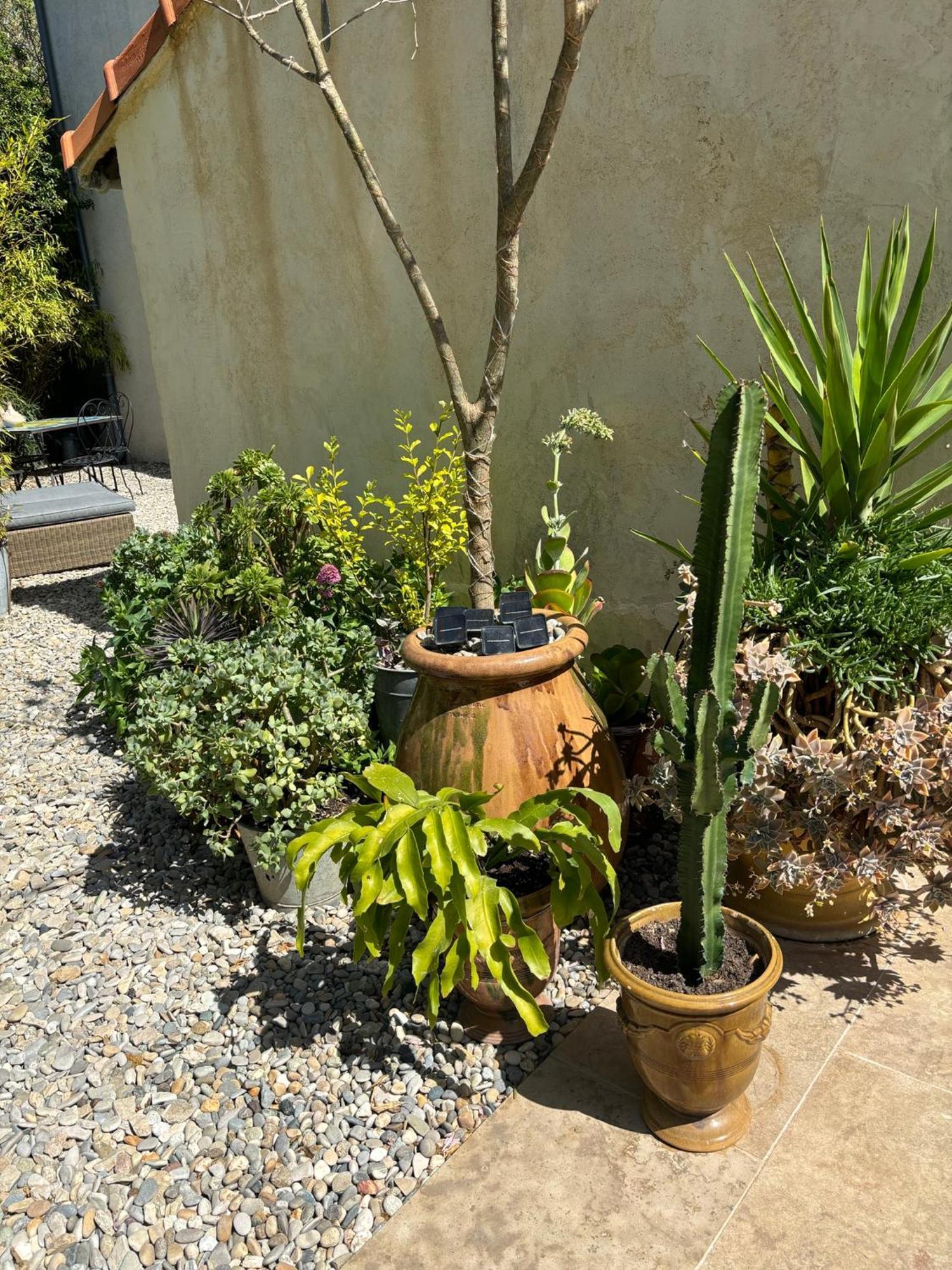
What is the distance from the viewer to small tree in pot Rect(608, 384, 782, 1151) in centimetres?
205

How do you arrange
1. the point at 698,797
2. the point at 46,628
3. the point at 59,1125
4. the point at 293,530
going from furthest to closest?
the point at 46,628
the point at 293,530
the point at 59,1125
the point at 698,797

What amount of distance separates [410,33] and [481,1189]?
186 inches

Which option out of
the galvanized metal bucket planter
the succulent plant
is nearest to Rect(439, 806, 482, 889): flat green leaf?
the galvanized metal bucket planter

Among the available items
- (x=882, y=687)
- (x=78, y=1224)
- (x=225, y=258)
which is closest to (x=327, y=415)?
(x=225, y=258)

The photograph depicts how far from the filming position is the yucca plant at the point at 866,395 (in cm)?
256

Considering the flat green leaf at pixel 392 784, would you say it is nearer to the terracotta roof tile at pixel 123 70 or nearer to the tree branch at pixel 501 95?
the tree branch at pixel 501 95

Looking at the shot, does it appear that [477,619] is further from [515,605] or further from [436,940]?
[436,940]

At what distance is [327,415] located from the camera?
5629mm

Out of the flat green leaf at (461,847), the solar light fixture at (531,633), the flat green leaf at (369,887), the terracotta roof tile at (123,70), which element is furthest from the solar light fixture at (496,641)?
the terracotta roof tile at (123,70)

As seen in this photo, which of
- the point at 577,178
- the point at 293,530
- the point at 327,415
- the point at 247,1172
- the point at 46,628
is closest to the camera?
the point at 247,1172

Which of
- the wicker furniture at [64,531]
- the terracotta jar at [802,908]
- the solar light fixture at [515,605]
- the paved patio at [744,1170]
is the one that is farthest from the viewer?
the wicker furniture at [64,531]

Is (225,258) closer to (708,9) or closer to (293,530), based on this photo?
(293,530)

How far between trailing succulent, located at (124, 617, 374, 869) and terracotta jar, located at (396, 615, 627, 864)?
499mm

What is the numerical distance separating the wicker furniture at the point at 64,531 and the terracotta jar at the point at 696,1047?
645 centimetres
